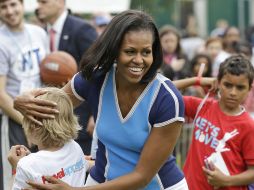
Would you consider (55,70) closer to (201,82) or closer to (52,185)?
(201,82)

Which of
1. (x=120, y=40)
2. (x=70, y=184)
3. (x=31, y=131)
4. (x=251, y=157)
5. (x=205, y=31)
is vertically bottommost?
(x=205, y=31)

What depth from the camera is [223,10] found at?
2877cm

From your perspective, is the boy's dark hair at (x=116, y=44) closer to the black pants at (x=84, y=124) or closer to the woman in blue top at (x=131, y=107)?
the woman in blue top at (x=131, y=107)

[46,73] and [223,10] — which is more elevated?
[46,73]

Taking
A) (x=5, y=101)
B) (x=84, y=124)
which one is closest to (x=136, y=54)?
(x=5, y=101)

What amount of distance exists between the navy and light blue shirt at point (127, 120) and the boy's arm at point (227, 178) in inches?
35.5

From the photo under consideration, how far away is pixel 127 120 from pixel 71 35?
3.16 meters

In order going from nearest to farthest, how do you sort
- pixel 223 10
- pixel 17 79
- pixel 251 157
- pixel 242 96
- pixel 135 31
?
pixel 135 31, pixel 251 157, pixel 242 96, pixel 17 79, pixel 223 10

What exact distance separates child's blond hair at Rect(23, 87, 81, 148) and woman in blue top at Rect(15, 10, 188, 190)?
48mm

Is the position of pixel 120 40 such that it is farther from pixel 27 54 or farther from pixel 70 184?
pixel 27 54

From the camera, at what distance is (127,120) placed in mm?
4031

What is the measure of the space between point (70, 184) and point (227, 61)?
2071mm

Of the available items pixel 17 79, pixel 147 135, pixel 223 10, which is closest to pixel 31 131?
pixel 147 135

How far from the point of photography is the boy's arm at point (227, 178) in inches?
200
